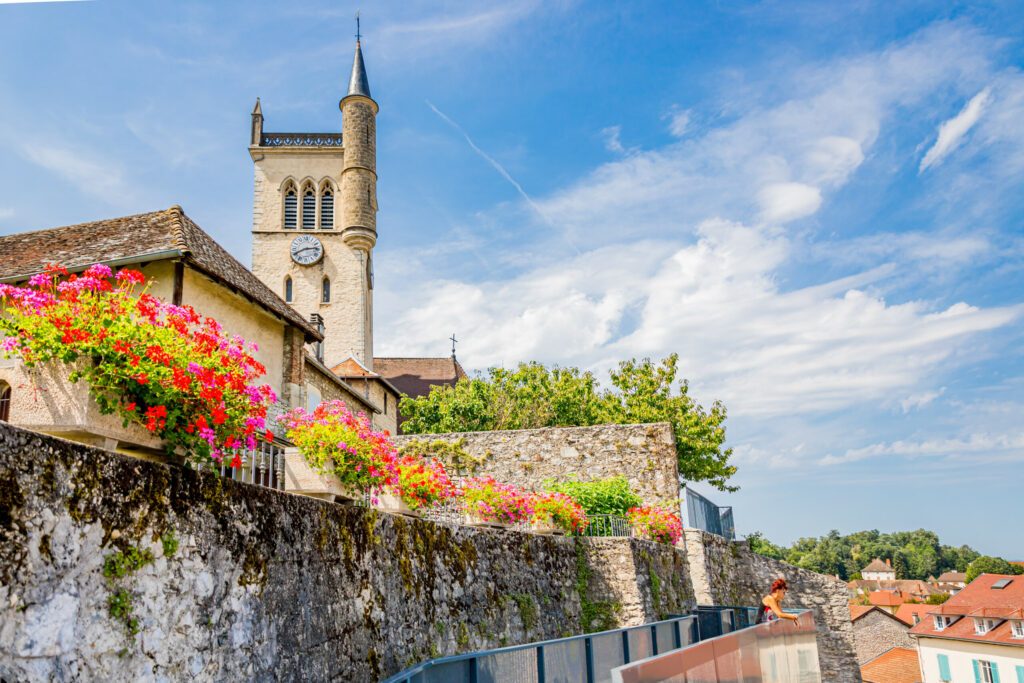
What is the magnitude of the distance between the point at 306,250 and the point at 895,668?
45.9 meters

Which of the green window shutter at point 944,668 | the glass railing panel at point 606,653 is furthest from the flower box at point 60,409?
the green window shutter at point 944,668

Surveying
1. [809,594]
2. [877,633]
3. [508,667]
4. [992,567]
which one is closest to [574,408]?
[809,594]

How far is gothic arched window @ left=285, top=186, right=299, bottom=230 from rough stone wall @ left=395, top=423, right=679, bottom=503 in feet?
84.0

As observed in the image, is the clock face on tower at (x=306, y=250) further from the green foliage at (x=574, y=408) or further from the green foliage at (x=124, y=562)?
the green foliage at (x=124, y=562)

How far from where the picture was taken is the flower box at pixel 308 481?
6.32m

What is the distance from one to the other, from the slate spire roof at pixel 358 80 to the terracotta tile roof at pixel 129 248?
29985mm

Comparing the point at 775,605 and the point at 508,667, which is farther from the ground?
the point at 508,667

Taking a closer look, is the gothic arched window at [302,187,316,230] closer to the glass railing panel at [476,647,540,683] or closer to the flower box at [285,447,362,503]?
the flower box at [285,447,362,503]

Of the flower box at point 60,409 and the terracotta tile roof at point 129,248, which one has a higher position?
the terracotta tile roof at point 129,248

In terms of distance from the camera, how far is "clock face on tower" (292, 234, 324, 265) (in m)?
41.2

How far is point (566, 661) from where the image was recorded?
19.5ft

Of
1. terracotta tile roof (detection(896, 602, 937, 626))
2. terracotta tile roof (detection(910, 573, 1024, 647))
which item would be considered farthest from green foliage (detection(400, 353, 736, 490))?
terracotta tile roof (detection(896, 602, 937, 626))

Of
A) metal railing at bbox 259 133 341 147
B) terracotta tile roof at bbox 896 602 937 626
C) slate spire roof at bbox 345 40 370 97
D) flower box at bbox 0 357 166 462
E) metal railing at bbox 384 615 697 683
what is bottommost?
terracotta tile roof at bbox 896 602 937 626

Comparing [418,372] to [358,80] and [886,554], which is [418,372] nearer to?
[358,80]
